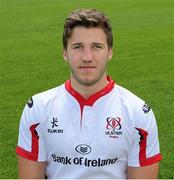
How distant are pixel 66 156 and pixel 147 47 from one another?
430 inches

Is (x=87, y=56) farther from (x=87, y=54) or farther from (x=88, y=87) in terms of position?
(x=88, y=87)

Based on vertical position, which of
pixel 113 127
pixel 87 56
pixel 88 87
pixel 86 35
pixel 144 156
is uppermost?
pixel 86 35

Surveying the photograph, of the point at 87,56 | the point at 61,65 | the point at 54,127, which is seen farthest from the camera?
the point at 61,65

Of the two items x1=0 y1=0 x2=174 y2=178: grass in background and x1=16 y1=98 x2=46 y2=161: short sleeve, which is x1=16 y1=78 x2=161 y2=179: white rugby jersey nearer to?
x1=16 y1=98 x2=46 y2=161: short sleeve

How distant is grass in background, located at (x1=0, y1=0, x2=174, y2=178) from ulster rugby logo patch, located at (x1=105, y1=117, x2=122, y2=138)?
254cm

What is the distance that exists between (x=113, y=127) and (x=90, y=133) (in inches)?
6.1

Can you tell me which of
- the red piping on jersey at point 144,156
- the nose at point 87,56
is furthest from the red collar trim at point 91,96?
the red piping on jersey at point 144,156

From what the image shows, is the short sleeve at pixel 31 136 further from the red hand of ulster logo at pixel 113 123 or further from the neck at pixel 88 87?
the red hand of ulster logo at pixel 113 123

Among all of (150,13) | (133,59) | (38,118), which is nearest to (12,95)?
(133,59)

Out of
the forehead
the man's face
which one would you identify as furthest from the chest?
the forehead

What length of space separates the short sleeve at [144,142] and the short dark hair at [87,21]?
542 millimetres

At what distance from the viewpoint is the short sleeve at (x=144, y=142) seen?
117 inches

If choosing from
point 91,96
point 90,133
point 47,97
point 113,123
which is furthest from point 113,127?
point 47,97

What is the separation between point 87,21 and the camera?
2961mm
